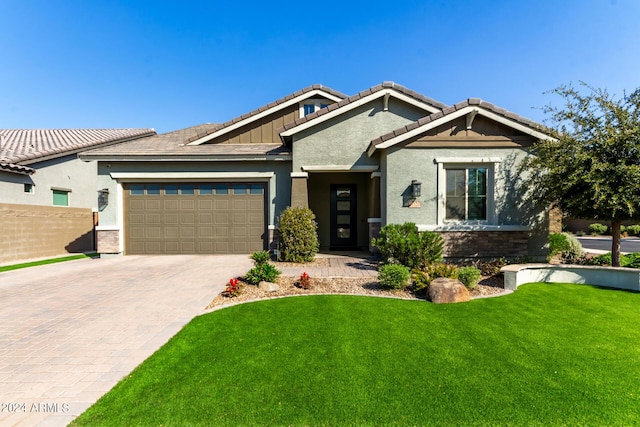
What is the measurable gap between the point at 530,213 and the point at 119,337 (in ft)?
34.9

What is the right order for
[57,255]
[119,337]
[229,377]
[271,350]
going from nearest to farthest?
→ [229,377] → [271,350] → [119,337] → [57,255]

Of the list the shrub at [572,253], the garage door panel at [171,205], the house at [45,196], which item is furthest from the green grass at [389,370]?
the house at [45,196]

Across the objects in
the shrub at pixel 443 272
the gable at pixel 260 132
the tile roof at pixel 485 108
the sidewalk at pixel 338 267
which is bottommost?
the sidewalk at pixel 338 267

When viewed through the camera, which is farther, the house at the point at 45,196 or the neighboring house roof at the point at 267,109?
the neighboring house roof at the point at 267,109

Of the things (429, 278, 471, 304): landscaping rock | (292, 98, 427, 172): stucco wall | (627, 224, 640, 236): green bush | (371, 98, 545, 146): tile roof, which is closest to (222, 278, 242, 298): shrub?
(429, 278, 471, 304): landscaping rock

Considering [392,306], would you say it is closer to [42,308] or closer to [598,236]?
[42,308]

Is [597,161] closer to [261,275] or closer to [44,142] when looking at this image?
[261,275]

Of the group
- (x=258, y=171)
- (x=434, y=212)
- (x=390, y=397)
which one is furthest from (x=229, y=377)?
(x=258, y=171)

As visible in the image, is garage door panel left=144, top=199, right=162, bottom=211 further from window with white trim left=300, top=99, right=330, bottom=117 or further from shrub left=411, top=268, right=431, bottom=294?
shrub left=411, top=268, right=431, bottom=294

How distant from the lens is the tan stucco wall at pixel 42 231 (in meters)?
10.6

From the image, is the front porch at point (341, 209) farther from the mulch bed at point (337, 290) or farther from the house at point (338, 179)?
the mulch bed at point (337, 290)

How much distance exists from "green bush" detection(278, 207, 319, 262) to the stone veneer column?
82cm

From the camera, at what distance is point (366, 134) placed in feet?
34.3

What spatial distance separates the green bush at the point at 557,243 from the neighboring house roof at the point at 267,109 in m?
9.90
